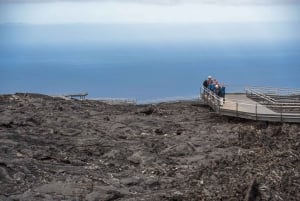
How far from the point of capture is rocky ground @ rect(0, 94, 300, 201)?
2045cm

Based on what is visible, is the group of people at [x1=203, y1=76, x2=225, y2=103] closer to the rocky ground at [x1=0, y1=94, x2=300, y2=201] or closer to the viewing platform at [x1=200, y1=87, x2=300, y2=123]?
the viewing platform at [x1=200, y1=87, x2=300, y2=123]

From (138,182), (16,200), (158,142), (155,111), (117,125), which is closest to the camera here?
(16,200)

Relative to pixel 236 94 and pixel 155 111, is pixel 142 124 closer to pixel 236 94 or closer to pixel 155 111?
pixel 155 111

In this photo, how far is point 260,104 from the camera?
3425cm

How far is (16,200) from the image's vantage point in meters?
18.9

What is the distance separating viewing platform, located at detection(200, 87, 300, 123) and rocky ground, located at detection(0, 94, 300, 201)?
51cm

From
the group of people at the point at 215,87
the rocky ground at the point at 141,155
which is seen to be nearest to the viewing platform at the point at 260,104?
the group of people at the point at 215,87

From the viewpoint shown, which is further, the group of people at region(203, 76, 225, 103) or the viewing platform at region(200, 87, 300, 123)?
the group of people at region(203, 76, 225, 103)

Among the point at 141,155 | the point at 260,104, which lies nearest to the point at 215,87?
the point at 260,104

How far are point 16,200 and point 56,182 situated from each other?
2.22 metres

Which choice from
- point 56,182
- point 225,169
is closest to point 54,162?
point 56,182

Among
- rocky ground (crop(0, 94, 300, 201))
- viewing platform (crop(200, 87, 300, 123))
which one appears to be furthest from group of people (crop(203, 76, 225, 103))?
rocky ground (crop(0, 94, 300, 201))

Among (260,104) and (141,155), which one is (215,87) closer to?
(260,104)

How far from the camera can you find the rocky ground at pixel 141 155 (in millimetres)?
20453
